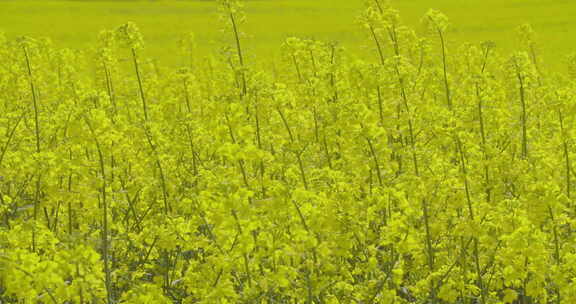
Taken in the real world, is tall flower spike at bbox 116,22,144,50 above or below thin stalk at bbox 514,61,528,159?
above

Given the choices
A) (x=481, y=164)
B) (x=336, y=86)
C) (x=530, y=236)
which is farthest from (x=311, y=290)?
(x=336, y=86)

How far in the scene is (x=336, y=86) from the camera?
6.56 meters

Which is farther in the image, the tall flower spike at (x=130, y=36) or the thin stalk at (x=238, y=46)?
the tall flower spike at (x=130, y=36)

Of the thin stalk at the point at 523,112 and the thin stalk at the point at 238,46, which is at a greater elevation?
the thin stalk at the point at 238,46

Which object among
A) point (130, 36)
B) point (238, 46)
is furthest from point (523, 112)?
point (130, 36)

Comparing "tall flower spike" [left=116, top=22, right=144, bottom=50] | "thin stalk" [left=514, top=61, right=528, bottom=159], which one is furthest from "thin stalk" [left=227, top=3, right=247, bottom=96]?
"thin stalk" [left=514, top=61, right=528, bottom=159]

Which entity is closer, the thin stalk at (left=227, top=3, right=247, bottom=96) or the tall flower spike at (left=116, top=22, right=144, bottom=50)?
the thin stalk at (left=227, top=3, right=247, bottom=96)

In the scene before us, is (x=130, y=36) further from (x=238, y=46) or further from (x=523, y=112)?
(x=523, y=112)

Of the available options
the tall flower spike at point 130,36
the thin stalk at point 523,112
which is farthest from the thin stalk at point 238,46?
the thin stalk at point 523,112

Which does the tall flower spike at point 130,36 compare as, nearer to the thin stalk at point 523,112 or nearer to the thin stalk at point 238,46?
the thin stalk at point 238,46

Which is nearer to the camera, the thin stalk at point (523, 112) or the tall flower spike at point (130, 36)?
the thin stalk at point (523, 112)

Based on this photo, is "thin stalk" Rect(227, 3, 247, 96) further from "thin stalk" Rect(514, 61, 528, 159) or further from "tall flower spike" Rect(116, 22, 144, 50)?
"thin stalk" Rect(514, 61, 528, 159)

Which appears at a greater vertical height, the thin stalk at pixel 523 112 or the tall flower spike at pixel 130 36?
the tall flower spike at pixel 130 36

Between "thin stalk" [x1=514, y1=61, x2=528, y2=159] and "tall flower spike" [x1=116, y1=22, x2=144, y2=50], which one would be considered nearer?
"thin stalk" [x1=514, y1=61, x2=528, y2=159]
